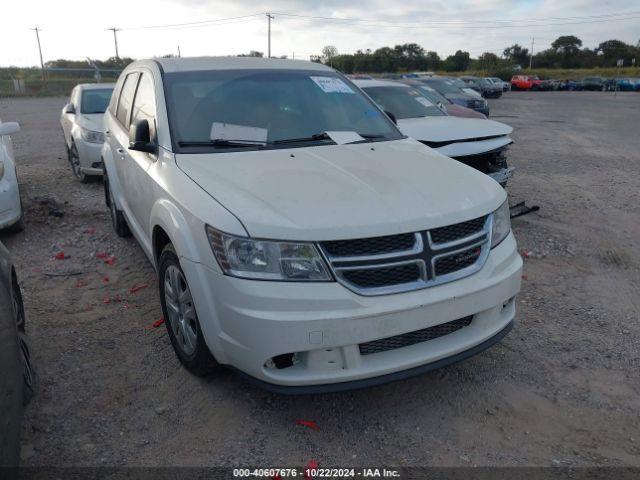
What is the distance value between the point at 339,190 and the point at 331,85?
1.74 meters

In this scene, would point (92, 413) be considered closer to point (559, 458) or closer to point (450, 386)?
point (450, 386)

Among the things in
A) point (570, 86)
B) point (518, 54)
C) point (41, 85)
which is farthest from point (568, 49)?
point (41, 85)

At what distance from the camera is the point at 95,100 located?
947 cm

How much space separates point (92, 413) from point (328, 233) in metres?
1.71

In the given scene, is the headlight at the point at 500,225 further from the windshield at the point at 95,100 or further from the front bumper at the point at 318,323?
the windshield at the point at 95,100

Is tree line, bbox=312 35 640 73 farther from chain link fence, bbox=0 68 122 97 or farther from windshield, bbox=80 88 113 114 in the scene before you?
windshield, bbox=80 88 113 114

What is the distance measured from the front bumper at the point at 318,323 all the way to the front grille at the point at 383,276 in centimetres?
7

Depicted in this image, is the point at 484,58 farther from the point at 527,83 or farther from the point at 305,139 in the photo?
the point at 305,139

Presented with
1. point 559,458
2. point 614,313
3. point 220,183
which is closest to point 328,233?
point 220,183

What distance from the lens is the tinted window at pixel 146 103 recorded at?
3882 millimetres

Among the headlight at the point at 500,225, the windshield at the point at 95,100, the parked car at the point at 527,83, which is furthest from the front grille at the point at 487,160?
the parked car at the point at 527,83

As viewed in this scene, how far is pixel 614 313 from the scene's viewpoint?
426 cm

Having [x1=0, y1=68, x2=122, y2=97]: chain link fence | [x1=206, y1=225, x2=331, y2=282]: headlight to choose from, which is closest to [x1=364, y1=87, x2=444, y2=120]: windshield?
[x1=206, y1=225, x2=331, y2=282]: headlight

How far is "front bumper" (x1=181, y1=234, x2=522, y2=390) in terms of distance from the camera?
257 centimetres
